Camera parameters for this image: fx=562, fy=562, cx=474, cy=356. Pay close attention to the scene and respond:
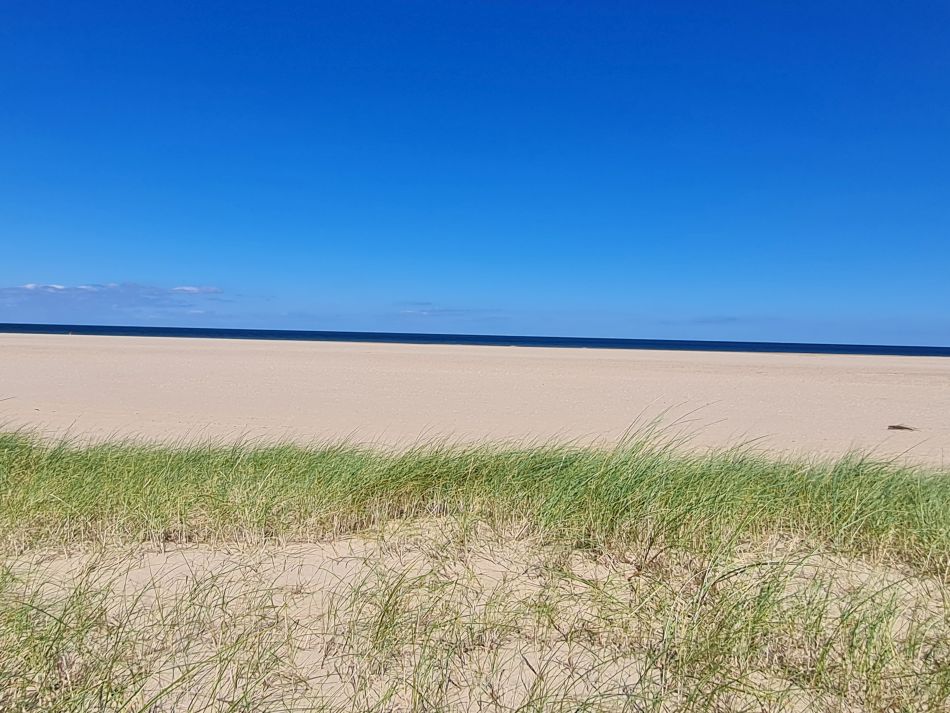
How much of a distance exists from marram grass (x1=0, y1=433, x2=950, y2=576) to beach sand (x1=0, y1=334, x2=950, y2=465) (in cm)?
183

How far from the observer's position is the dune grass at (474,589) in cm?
165

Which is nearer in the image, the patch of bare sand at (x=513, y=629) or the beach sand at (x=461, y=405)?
the patch of bare sand at (x=513, y=629)

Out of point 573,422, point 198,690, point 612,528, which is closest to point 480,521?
point 612,528

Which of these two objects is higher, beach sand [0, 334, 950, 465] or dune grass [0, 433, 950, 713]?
dune grass [0, 433, 950, 713]

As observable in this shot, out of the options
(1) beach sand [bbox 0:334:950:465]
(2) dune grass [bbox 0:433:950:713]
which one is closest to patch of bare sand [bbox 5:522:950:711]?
(2) dune grass [bbox 0:433:950:713]

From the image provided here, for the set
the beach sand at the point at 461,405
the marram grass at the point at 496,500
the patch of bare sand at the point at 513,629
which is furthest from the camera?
the beach sand at the point at 461,405

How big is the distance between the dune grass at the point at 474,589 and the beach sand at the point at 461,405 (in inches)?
96.8

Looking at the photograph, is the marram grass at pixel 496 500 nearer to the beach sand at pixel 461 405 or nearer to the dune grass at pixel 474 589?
the dune grass at pixel 474 589

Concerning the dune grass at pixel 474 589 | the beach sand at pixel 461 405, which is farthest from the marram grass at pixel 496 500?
the beach sand at pixel 461 405

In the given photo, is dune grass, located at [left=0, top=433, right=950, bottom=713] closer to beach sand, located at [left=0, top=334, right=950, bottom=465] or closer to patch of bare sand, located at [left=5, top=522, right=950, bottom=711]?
patch of bare sand, located at [left=5, top=522, right=950, bottom=711]

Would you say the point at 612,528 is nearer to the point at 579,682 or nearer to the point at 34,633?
the point at 579,682

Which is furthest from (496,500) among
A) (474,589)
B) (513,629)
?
(513,629)

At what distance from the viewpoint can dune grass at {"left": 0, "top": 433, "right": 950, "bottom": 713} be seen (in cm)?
165

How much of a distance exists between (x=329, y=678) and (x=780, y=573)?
1658 mm
